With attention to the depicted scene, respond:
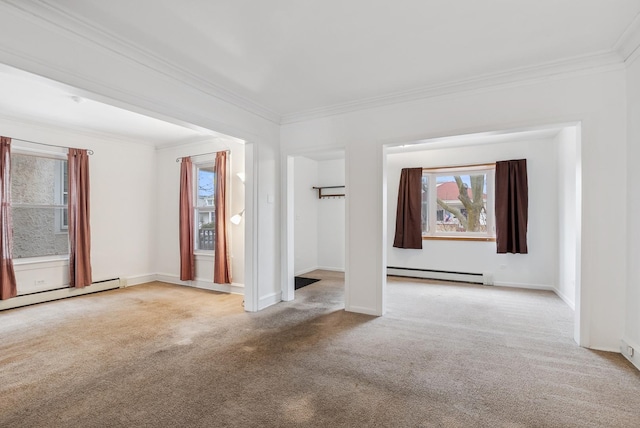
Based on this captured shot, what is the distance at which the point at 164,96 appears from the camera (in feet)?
9.53

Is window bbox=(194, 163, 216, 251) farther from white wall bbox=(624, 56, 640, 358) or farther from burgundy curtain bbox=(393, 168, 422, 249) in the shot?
white wall bbox=(624, 56, 640, 358)

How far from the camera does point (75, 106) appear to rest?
389 centimetres

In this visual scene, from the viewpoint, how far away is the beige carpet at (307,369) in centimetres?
195

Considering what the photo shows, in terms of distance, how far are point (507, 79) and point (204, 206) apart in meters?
4.81

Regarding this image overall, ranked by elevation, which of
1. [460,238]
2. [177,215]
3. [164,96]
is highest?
[164,96]

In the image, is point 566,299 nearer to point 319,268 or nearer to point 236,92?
point 319,268

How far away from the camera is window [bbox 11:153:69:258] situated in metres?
4.49

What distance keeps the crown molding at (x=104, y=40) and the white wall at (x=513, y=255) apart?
14.1 ft

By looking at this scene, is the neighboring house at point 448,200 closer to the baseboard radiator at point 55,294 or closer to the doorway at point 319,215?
the doorway at point 319,215

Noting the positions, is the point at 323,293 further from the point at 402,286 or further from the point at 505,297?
the point at 505,297

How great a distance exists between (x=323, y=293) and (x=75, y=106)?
13.9 ft

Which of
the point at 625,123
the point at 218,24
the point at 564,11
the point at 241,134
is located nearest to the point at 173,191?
the point at 241,134

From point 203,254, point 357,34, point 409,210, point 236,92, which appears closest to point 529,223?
point 409,210

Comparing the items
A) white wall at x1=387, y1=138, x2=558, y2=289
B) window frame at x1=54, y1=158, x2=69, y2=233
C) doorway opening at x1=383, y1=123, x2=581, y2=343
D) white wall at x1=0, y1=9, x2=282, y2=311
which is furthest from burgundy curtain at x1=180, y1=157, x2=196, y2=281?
white wall at x1=387, y1=138, x2=558, y2=289
